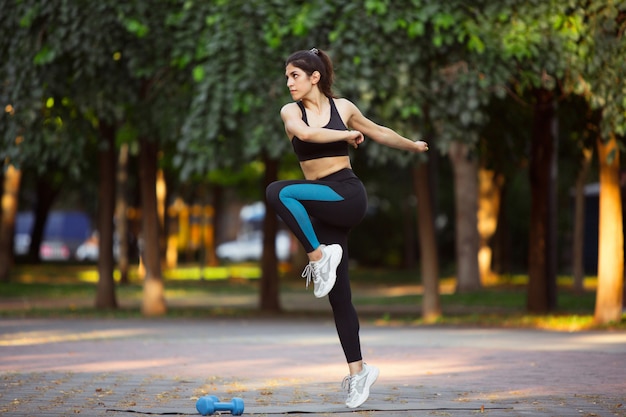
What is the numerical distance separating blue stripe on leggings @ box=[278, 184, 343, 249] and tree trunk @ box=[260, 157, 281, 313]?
12.7 metres

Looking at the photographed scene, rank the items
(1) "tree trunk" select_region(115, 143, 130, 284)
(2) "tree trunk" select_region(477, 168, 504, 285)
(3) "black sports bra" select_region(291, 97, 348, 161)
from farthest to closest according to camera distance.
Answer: (1) "tree trunk" select_region(115, 143, 130, 284)
(2) "tree trunk" select_region(477, 168, 504, 285)
(3) "black sports bra" select_region(291, 97, 348, 161)

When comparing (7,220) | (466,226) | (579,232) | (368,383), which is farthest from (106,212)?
(368,383)

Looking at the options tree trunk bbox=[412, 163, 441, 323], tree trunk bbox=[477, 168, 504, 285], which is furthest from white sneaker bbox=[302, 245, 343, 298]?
tree trunk bbox=[477, 168, 504, 285]

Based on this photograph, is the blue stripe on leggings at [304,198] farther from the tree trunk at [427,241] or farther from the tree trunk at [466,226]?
the tree trunk at [466,226]

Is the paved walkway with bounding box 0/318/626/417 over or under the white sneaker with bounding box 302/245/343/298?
under

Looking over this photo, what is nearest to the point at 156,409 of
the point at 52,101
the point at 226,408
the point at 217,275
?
the point at 226,408

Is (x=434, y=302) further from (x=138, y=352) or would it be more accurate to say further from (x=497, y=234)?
(x=497, y=234)

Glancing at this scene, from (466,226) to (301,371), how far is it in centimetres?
1723

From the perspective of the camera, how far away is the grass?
60.2ft

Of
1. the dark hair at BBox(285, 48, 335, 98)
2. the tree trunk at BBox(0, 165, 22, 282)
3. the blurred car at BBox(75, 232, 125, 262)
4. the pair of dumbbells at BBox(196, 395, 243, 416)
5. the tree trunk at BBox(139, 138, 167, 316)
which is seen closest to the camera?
the pair of dumbbells at BBox(196, 395, 243, 416)

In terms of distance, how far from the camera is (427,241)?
18.0 metres

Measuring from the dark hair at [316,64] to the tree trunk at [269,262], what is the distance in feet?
40.9

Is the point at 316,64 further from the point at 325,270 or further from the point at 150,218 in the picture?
the point at 150,218

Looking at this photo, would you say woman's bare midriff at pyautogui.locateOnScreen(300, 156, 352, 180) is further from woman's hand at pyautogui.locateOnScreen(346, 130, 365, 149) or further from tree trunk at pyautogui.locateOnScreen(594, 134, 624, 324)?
tree trunk at pyautogui.locateOnScreen(594, 134, 624, 324)
